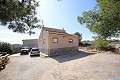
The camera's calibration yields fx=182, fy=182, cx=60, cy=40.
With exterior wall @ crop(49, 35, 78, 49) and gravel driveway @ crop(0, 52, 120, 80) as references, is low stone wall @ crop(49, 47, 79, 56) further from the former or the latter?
gravel driveway @ crop(0, 52, 120, 80)

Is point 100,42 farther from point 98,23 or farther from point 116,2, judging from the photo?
point 116,2

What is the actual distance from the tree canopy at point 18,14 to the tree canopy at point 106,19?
492 cm

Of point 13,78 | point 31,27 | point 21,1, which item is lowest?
point 13,78

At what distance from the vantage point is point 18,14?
1192 centimetres

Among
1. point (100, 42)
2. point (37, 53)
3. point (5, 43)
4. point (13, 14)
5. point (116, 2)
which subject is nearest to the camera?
point (13, 14)

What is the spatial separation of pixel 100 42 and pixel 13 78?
25.9 feet

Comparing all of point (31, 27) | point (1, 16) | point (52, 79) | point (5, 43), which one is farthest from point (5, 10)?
point (5, 43)

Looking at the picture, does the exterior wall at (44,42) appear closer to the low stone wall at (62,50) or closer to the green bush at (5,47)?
the low stone wall at (62,50)

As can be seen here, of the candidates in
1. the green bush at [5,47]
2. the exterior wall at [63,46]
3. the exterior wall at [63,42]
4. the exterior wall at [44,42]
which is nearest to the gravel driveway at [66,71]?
the exterior wall at [63,46]

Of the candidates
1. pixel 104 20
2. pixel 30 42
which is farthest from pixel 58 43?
pixel 30 42

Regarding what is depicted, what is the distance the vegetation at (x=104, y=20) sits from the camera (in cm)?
1386

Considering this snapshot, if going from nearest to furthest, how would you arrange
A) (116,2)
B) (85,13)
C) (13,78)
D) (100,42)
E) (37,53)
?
(116,2), (13,78), (100,42), (85,13), (37,53)

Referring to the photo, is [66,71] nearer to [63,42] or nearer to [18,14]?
[18,14]

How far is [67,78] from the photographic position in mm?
13977
